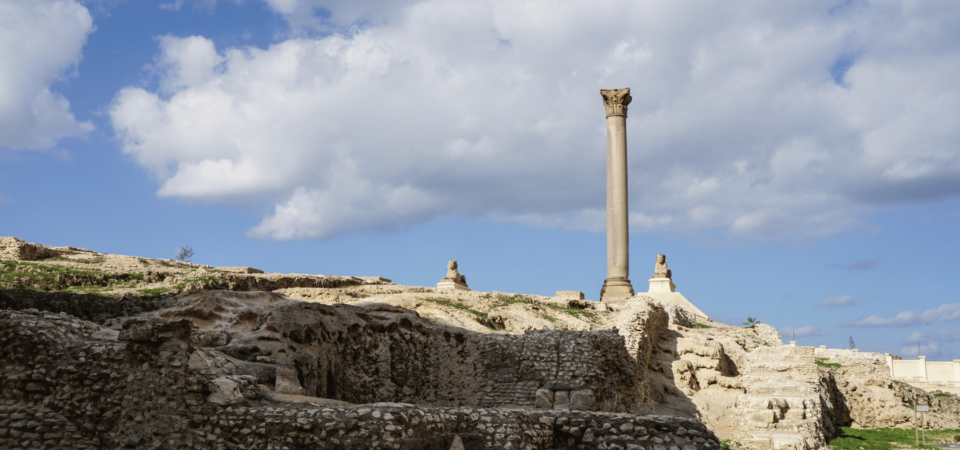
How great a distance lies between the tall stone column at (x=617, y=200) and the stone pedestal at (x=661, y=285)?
2384mm

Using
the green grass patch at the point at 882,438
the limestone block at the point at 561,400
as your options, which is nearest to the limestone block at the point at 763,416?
the green grass patch at the point at 882,438

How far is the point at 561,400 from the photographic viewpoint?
14273 millimetres

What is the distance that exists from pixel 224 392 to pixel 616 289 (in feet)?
84.8

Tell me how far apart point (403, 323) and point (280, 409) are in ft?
27.6

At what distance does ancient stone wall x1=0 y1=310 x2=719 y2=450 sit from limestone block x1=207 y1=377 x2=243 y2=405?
0.01 m

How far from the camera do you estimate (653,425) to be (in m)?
8.80

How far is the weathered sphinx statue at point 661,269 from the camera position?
35.7 m

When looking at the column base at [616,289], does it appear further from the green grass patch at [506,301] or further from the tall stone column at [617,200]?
the green grass patch at [506,301]

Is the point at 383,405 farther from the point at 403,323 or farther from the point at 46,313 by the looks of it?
the point at 403,323

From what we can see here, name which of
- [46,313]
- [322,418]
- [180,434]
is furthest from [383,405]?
[46,313]

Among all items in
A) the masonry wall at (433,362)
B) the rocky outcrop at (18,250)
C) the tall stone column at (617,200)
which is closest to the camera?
the masonry wall at (433,362)

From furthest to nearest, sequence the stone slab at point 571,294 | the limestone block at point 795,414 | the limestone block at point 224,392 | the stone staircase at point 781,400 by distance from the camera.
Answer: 1. the stone slab at point 571,294
2. the limestone block at point 795,414
3. the stone staircase at point 781,400
4. the limestone block at point 224,392

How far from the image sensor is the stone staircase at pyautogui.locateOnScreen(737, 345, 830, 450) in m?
16.8

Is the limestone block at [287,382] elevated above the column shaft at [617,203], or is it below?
below
